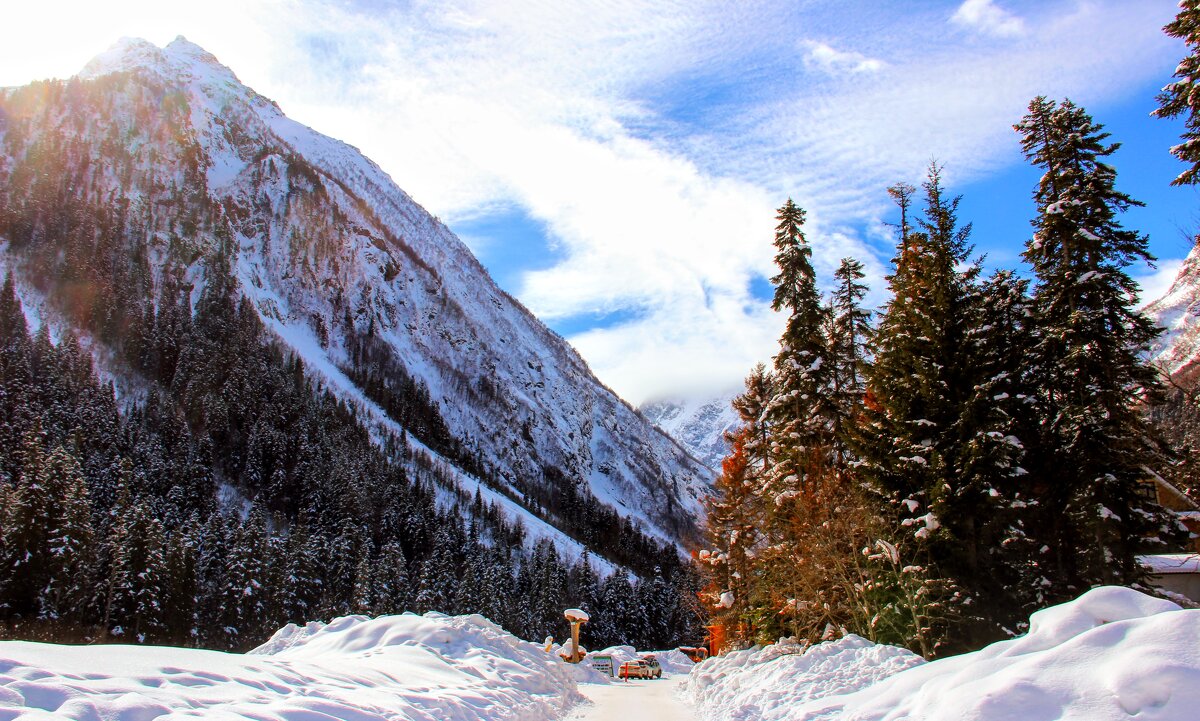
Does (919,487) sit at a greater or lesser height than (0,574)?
greater

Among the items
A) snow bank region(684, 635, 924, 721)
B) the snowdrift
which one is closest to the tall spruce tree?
snow bank region(684, 635, 924, 721)

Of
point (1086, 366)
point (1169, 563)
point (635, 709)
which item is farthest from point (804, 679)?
point (1169, 563)

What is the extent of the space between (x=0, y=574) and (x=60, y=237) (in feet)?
495

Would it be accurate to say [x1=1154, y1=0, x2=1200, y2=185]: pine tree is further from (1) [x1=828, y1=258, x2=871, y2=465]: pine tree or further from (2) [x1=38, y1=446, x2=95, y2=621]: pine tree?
(2) [x1=38, y1=446, x2=95, y2=621]: pine tree

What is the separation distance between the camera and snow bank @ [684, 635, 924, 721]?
13047 millimetres

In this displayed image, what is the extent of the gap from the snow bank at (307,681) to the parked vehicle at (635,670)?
71.5 ft

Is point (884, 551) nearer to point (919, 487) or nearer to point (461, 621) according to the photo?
point (919, 487)

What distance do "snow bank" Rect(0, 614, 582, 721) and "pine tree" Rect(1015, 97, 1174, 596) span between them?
15.2 m

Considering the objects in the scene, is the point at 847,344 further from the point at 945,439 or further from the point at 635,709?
the point at 635,709

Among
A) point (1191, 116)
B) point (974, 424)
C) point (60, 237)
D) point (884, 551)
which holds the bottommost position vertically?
point (884, 551)

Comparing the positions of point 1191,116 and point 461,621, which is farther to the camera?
point 461,621

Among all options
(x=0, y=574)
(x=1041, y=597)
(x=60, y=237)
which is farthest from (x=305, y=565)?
(x=60, y=237)

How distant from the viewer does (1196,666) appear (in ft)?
20.6

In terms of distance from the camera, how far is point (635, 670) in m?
41.5
